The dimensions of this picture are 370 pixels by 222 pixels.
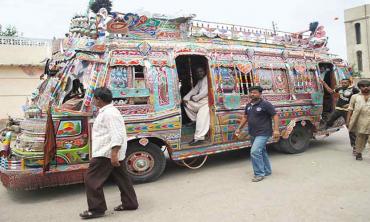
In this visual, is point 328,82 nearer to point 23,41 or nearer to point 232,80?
point 232,80

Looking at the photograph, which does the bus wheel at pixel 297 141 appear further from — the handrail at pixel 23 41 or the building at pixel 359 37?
the building at pixel 359 37

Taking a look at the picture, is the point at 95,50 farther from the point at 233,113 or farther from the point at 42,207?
the point at 233,113

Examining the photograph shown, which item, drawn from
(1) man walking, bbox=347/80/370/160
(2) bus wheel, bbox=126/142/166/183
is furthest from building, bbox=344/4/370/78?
(2) bus wheel, bbox=126/142/166/183

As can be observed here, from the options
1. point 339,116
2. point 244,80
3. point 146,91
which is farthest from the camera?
point 339,116

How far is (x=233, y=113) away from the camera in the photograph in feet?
22.1

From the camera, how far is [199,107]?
269 inches

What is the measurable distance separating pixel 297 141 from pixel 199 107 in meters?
2.78

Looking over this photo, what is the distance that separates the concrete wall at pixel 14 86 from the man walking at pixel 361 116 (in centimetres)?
1557

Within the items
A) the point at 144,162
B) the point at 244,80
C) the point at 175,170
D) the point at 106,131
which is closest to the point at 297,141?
the point at 244,80

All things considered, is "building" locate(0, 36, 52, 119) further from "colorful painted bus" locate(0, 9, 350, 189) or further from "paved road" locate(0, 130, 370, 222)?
Result: "paved road" locate(0, 130, 370, 222)

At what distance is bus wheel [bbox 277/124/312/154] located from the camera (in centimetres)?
781

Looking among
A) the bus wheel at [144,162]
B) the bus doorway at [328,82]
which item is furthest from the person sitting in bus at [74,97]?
the bus doorway at [328,82]

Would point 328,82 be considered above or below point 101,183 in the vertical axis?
above

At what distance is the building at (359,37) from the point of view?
32656 millimetres
